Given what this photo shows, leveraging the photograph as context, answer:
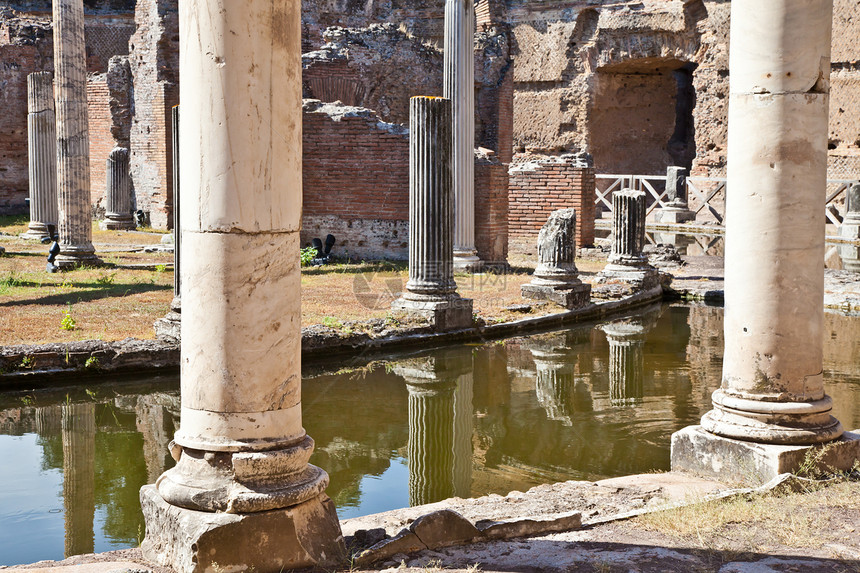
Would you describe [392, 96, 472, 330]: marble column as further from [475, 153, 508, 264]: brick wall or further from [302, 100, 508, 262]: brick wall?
[302, 100, 508, 262]: brick wall

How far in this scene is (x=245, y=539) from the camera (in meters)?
3.03

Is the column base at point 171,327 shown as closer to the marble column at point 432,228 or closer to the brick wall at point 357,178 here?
the marble column at point 432,228

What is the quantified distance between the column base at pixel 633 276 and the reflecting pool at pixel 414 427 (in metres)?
2.98

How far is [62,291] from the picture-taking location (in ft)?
34.9

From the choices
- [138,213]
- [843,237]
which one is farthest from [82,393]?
[843,237]

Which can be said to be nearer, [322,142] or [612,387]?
[612,387]

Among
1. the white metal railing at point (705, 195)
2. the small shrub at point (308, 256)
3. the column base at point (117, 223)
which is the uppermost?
the white metal railing at point (705, 195)

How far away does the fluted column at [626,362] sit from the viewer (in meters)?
7.32

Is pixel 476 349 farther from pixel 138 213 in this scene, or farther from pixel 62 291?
pixel 138 213

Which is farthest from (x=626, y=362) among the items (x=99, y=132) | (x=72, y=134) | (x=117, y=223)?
(x=99, y=132)

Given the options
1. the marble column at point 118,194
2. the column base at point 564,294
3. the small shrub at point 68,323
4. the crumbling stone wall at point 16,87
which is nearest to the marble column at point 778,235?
the small shrub at point 68,323

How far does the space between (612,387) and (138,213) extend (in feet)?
45.2

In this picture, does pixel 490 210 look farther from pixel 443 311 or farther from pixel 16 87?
pixel 16 87

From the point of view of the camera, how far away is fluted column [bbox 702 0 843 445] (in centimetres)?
415
